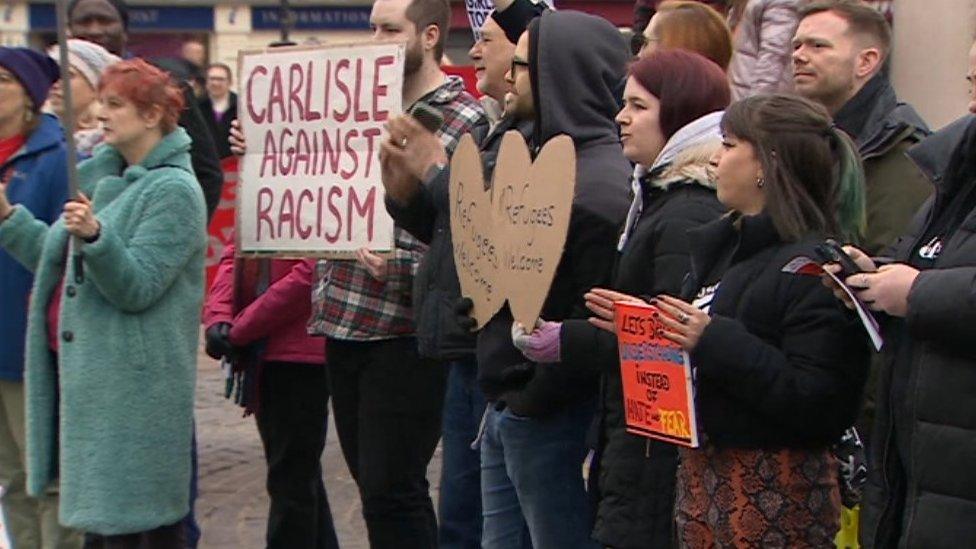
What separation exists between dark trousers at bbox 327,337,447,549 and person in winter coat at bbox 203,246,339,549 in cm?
48

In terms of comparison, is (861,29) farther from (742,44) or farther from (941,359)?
(941,359)

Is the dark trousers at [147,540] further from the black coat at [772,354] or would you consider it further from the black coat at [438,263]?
the black coat at [772,354]

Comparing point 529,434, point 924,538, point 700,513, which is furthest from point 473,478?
point 924,538

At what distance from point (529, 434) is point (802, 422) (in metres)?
1.12

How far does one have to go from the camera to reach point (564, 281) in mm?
5020

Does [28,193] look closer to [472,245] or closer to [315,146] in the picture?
[315,146]

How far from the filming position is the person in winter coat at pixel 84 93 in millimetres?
6785

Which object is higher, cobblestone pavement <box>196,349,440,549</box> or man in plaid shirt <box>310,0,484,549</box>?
man in plaid shirt <box>310,0,484,549</box>

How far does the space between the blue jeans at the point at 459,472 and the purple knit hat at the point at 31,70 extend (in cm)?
187

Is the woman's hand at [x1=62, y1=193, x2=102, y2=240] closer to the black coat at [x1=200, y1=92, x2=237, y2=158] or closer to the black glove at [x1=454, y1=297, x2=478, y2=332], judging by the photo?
the black glove at [x1=454, y1=297, x2=478, y2=332]

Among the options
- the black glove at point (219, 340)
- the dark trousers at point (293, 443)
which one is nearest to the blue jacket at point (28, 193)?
the black glove at point (219, 340)

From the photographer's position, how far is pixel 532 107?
533cm

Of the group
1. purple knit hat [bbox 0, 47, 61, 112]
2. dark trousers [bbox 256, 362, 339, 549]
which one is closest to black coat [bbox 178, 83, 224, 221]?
purple knit hat [bbox 0, 47, 61, 112]

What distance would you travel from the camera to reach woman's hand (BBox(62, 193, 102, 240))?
5.75 metres
